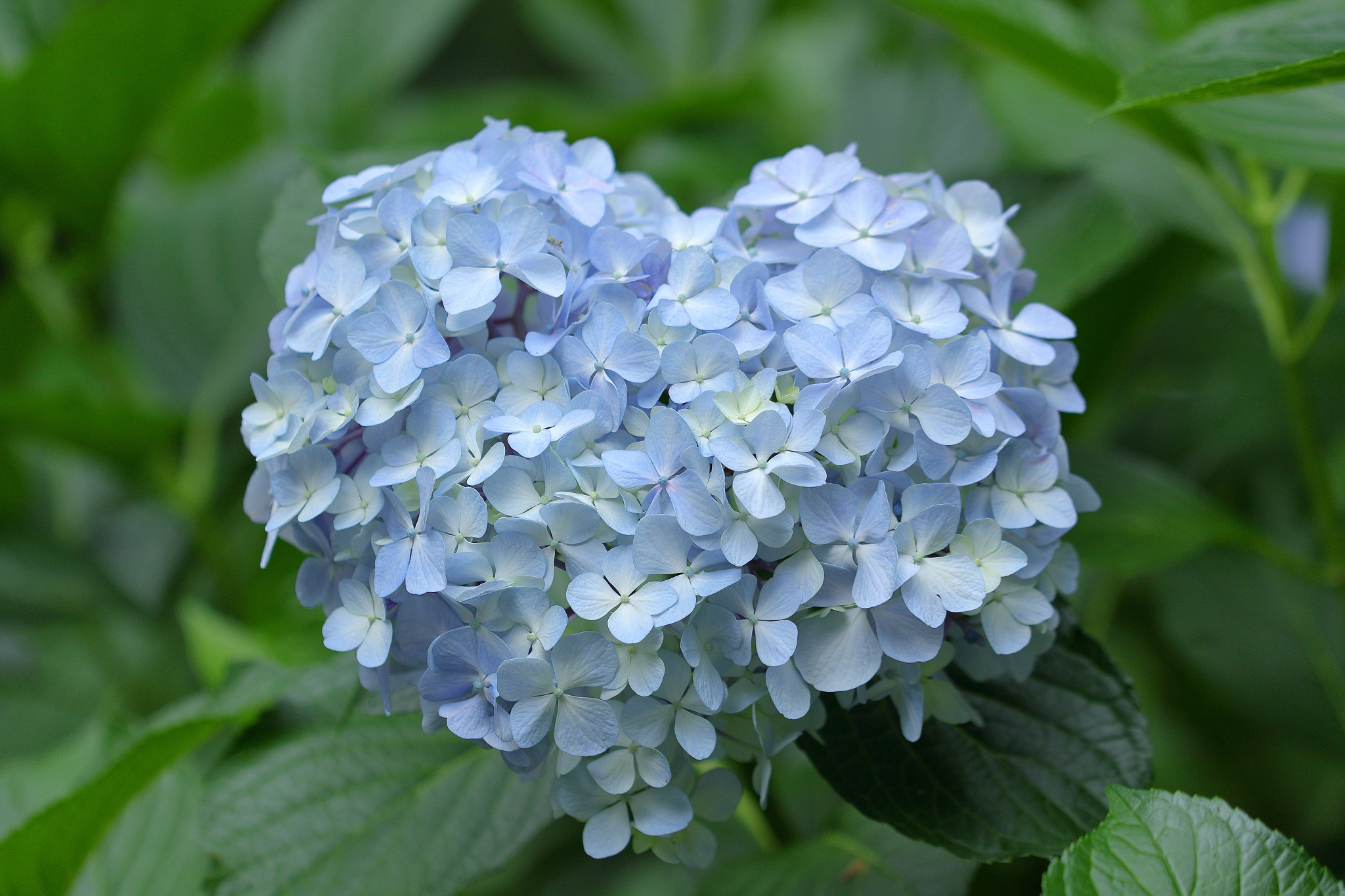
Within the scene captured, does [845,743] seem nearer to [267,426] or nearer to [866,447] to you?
[866,447]

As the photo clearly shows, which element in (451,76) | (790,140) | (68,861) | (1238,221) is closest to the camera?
(68,861)

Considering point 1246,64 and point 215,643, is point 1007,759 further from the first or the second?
point 215,643

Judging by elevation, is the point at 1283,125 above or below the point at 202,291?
above

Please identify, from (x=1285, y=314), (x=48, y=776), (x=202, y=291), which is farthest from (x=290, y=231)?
(x=1285, y=314)

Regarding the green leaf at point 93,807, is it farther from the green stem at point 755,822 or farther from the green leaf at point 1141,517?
the green leaf at point 1141,517

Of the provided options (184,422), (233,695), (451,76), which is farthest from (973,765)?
(451,76)

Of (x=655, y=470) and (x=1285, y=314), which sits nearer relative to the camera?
(x=655, y=470)

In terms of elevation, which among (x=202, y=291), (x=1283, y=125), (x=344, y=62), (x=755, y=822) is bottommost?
(x=755, y=822)

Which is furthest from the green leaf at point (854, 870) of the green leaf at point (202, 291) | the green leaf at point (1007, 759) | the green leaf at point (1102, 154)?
the green leaf at point (202, 291)
